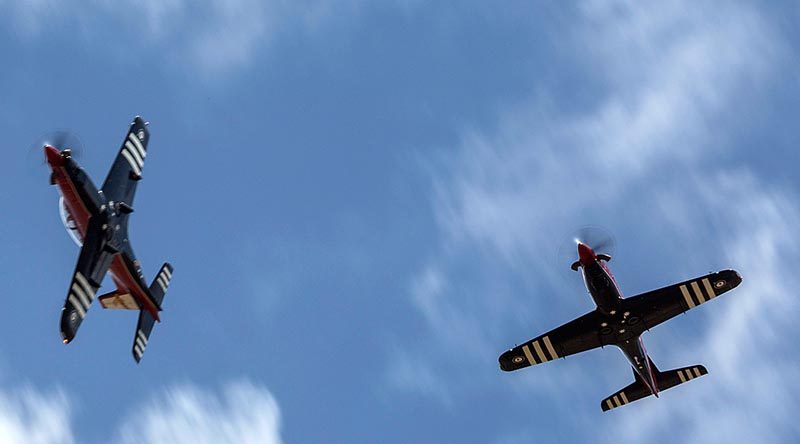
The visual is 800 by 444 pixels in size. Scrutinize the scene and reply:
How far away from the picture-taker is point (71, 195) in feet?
266

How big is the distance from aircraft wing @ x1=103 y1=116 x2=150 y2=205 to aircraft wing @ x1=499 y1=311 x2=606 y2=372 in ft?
96.1

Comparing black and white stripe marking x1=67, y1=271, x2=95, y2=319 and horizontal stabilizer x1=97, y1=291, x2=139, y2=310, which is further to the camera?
horizontal stabilizer x1=97, y1=291, x2=139, y2=310

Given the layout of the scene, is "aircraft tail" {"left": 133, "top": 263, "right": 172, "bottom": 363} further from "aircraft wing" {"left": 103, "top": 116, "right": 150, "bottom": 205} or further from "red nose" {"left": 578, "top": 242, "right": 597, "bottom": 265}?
"red nose" {"left": 578, "top": 242, "right": 597, "bottom": 265}

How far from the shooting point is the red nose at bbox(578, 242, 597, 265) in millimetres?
81125

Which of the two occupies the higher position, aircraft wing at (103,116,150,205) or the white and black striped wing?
aircraft wing at (103,116,150,205)

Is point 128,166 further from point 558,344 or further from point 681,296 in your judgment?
point 681,296

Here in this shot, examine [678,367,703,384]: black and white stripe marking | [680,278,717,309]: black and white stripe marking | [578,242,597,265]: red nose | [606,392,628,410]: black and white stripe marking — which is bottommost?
[678,367,703,384]: black and white stripe marking

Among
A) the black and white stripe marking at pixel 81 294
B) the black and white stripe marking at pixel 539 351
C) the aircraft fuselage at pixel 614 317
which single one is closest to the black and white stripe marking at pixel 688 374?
the aircraft fuselage at pixel 614 317

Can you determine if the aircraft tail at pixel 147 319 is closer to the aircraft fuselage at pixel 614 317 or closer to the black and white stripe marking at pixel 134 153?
the black and white stripe marking at pixel 134 153

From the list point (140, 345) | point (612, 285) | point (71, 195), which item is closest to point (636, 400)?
point (612, 285)

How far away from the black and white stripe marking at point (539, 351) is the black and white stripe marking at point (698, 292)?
34.0ft

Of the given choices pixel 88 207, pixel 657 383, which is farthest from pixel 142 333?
pixel 657 383

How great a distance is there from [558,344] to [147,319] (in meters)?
30.3

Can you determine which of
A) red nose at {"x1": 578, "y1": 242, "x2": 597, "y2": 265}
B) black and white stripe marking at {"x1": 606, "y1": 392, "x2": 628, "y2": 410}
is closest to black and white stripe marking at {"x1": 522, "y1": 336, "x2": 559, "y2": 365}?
black and white stripe marking at {"x1": 606, "y1": 392, "x2": 628, "y2": 410}
